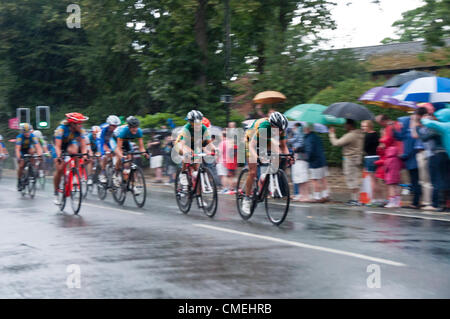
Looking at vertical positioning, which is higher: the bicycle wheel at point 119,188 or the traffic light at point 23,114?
the traffic light at point 23,114

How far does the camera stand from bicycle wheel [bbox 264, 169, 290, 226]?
9.97m

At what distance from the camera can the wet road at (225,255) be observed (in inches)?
236

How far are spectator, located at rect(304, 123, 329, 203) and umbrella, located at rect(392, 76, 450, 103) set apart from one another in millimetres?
2429

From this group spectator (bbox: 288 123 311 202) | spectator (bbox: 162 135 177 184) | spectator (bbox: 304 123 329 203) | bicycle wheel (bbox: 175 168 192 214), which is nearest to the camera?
bicycle wheel (bbox: 175 168 192 214)

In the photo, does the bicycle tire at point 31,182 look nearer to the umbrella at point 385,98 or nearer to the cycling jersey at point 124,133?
the cycling jersey at point 124,133

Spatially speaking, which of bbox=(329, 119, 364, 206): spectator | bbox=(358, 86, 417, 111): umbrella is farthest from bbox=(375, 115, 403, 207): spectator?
bbox=(358, 86, 417, 111): umbrella

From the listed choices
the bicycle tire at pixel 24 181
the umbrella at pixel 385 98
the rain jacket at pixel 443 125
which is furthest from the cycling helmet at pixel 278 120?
the bicycle tire at pixel 24 181

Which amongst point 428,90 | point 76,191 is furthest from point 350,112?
point 76,191

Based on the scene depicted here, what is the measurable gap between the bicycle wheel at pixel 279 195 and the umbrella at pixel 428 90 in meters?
4.39

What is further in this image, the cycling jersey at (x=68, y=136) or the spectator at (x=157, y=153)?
the spectator at (x=157, y=153)

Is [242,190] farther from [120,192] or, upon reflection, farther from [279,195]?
[120,192]

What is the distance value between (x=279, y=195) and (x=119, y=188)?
521cm

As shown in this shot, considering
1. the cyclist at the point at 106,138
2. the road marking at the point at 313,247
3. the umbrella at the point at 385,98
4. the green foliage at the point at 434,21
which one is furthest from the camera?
the green foliage at the point at 434,21

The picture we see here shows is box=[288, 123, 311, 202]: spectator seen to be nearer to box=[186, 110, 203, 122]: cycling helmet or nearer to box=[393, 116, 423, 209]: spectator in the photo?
box=[393, 116, 423, 209]: spectator
